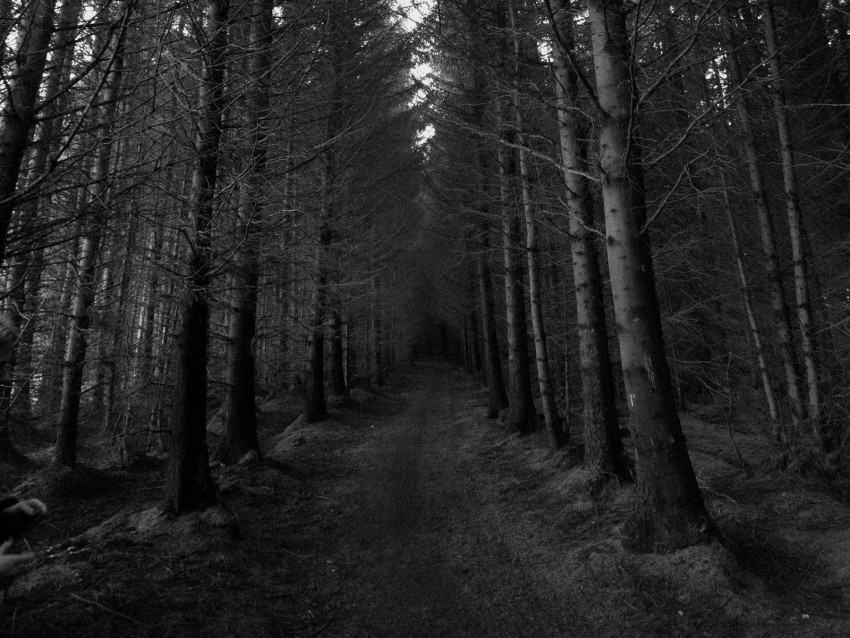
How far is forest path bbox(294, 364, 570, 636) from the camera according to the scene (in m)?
3.35

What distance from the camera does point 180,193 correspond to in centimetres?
538

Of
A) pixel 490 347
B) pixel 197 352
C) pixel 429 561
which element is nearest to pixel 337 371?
pixel 490 347

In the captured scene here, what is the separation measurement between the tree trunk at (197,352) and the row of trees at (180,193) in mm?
19

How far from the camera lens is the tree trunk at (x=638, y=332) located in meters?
3.62

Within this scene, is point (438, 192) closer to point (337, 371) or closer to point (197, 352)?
point (337, 371)

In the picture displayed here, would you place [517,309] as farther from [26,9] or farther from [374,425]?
[26,9]

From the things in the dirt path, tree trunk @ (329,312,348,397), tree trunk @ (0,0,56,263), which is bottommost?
the dirt path

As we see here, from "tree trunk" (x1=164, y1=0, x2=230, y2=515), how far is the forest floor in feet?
0.97

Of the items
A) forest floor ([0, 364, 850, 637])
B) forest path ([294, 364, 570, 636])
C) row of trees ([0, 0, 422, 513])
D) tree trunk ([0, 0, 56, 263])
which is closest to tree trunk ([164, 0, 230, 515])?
row of trees ([0, 0, 422, 513])

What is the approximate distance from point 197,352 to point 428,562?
309 centimetres

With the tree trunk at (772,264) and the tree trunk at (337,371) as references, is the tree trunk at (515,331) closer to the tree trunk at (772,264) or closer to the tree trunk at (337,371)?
the tree trunk at (772,264)

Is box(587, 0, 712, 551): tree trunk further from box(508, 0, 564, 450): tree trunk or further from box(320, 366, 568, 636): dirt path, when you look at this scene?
box(508, 0, 564, 450): tree trunk

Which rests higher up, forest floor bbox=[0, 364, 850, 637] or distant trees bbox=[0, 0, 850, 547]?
distant trees bbox=[0, 0, 850, 547]

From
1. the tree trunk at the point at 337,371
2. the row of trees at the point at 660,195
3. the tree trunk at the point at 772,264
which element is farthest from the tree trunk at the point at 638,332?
the tree trunk at the point at 337,371
